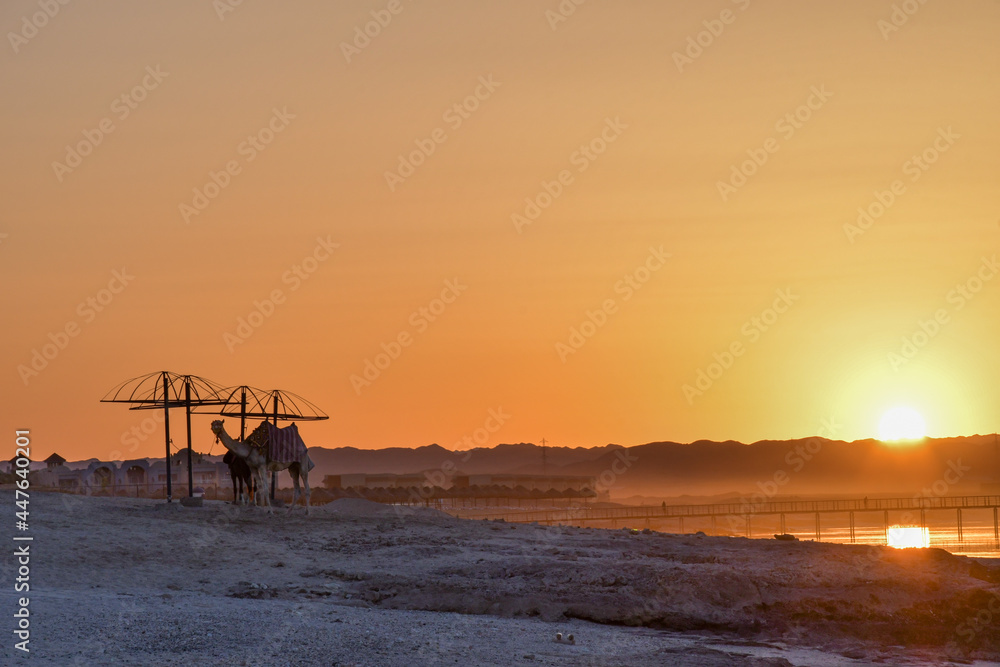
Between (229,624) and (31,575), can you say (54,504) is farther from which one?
(229,624)

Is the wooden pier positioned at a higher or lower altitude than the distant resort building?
lower

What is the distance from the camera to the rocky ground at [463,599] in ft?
59.6

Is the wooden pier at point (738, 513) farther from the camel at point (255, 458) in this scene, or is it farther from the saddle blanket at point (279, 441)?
the camel at point (255, 458)

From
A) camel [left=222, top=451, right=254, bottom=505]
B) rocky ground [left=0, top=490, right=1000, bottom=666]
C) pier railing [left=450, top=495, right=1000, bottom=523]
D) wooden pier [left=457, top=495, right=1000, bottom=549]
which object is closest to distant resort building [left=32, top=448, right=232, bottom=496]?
wooden pier [left=457, top=495, right=1000, bottom=549]

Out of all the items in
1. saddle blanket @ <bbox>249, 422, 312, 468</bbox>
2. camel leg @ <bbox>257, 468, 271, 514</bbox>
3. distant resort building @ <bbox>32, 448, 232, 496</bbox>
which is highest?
saddle blanket @ <bbox>249, 422, 312, 468</bbox>

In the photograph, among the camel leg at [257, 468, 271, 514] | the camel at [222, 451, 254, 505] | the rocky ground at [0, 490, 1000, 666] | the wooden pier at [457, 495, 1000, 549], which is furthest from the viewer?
the wooden pier at [457, 495, 1000, 549]

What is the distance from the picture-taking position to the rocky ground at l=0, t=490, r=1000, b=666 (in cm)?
1816

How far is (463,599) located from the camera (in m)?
23.4

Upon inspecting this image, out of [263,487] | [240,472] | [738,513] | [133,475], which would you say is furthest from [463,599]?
[738,513]

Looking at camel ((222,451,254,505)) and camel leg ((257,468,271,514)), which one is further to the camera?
camel ((222,451,254,505))

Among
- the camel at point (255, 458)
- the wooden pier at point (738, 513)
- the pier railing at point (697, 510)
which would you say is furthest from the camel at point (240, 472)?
the wooden pier at point (738, 513)

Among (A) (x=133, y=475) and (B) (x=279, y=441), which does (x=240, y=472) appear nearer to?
(B) (x=279, y=441)

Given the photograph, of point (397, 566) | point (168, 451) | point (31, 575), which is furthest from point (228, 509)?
point (31, 575)

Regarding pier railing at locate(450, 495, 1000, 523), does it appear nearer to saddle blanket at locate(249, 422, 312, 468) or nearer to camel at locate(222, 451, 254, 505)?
camel at locate(222, 451, 254, 505)
